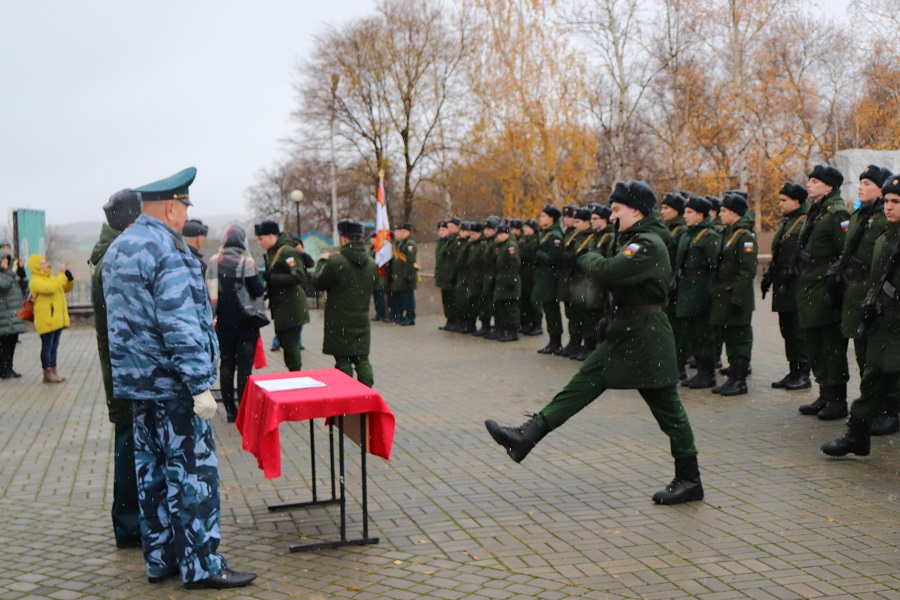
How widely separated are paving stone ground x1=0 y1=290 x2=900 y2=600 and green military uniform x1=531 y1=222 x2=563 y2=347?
4.79m

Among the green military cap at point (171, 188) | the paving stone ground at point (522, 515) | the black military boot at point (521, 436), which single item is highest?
the green military cap at point (171, 188)

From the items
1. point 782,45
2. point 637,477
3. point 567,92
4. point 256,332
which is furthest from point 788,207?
point 782,45

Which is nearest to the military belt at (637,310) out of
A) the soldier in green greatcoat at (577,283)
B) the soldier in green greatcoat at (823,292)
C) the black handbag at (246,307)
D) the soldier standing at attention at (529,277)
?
the soldier in green greatcoat at (823,292)

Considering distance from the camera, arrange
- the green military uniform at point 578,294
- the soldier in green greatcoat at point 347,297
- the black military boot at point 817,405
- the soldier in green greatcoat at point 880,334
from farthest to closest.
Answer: the green military uniform at point 578,294, the soldier in green greatcoat at point 347,297, the black military boot at point 817,405, the soldier in green greatcoat at point 880,334

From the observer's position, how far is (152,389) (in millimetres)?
4773

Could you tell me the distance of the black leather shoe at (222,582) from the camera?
4.86 m

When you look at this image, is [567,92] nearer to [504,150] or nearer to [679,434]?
[504,150]

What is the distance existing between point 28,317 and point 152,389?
31.9 ft

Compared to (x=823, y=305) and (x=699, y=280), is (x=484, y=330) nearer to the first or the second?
(x=699, y=280)

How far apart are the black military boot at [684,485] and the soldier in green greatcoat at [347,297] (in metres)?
4.06

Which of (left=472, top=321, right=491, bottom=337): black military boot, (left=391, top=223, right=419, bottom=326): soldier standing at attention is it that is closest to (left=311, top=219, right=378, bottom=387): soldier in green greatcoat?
(left=472, top=321, right=491, bottom=337): black military boot

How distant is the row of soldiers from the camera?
8109 mm

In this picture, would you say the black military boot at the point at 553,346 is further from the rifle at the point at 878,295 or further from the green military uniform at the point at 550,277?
the rifle at the point at 878,295

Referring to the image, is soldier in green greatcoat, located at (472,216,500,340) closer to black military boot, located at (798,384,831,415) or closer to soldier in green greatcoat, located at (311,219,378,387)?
soldier in green greatcoat, located at (311,219,378,387)
